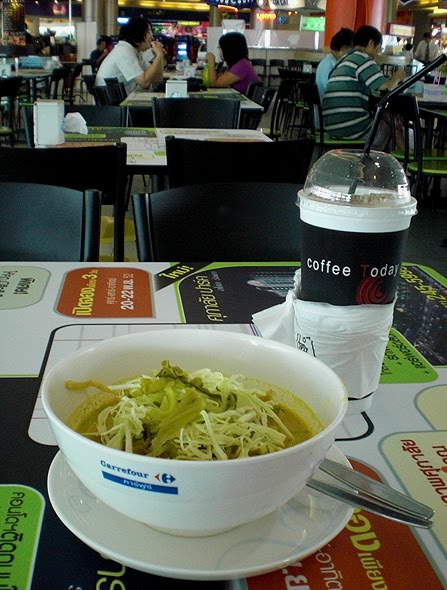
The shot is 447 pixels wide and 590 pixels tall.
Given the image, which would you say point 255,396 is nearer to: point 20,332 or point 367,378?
point 367,378

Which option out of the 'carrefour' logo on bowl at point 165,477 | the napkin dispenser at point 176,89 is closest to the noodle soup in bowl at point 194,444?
the 'carrefour' logo on bowl at point 165,477

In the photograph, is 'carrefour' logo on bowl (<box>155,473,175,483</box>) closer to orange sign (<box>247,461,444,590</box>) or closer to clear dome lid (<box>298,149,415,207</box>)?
orange sign (<box>247,461,444,590</box>)

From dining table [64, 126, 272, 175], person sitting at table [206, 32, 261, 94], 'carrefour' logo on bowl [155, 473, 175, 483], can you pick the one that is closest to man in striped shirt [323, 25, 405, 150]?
person sitting at table [206, 32, 261, 94]

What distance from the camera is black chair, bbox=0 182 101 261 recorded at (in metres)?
1.55

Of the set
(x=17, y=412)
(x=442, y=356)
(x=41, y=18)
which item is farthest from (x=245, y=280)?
(x=41, y=18)

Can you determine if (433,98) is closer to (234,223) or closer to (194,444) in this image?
(234,223)

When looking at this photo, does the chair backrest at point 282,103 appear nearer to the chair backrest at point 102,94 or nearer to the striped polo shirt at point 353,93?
the striped polo shirt at point 353,93

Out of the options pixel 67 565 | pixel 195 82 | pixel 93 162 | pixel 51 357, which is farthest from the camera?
pixel 195 82

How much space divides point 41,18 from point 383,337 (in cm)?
2778

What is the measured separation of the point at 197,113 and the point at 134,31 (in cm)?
226

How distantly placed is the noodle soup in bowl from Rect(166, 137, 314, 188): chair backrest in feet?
4.67

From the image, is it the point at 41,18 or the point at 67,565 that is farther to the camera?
the point at 41,18

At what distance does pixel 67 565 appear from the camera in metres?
0.50

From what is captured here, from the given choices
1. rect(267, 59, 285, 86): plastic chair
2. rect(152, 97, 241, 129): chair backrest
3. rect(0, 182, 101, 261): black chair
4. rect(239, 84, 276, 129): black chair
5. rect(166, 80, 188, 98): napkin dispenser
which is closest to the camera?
rect(0, 182, 101, 261): black chair
